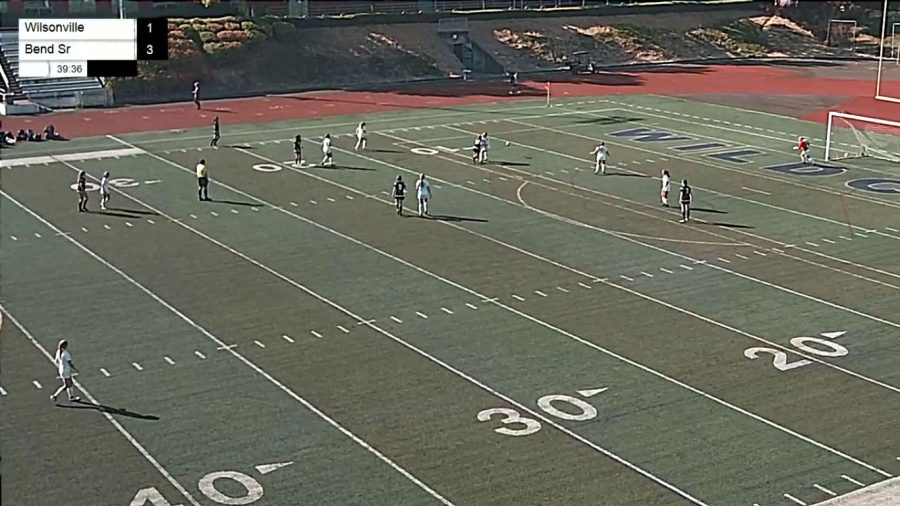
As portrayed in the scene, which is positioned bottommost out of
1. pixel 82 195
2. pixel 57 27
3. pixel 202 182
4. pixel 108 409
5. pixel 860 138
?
pixel 108 409

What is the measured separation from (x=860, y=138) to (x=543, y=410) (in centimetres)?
2961

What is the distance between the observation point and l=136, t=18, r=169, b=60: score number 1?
16.1 metres

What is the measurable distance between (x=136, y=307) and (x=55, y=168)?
1779cm

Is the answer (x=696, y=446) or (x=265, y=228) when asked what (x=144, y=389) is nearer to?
(x=696, y=446)

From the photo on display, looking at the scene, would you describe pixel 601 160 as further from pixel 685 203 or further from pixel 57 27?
pixel 57 27

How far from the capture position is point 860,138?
150 ft

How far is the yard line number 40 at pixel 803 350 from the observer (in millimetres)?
22516

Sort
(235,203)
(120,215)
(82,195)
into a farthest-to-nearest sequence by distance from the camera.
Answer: (235,203)
(82,195)
(120,215)

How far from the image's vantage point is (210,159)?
145 feet

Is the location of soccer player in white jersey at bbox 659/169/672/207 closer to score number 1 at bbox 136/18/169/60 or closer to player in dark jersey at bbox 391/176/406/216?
player in dark jersey at bbox 391/176/406/216

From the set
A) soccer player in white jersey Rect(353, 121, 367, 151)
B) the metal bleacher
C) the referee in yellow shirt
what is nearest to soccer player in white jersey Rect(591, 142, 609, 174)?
soccer player in white jersey Rect(353, 121, 367, 151)

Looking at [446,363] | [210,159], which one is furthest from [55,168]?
[446,363]

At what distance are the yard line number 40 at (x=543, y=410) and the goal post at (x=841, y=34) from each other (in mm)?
74997

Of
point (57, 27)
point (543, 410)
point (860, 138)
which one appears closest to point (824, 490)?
point (543, 410)
